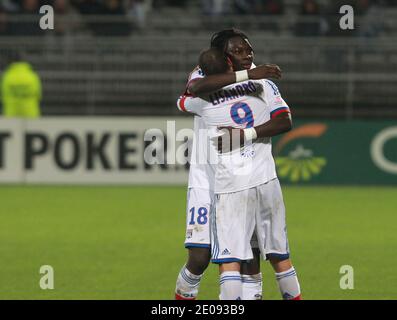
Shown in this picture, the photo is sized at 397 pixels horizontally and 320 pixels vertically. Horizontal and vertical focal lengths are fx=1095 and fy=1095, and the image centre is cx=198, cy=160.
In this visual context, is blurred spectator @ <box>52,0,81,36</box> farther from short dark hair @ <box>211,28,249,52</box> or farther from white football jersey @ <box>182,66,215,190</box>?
short dark hair @ <box>211,28,249,52</box>

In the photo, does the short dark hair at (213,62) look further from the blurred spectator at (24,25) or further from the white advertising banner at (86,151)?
the blurred spectator at (24,25)

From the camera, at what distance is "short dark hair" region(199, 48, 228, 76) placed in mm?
8195

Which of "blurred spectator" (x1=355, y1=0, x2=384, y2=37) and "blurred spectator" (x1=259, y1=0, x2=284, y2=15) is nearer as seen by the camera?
"blurred spectator" (x1=355, y1=0, x2=384, y2=37)

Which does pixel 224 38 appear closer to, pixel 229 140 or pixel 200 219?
pixel 229 140

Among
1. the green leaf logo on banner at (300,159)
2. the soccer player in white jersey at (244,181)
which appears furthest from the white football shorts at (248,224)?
the green leaf logo on banner at (300,159)

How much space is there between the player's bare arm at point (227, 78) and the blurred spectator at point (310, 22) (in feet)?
52.7

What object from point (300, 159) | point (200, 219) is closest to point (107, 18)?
point (300, 159)

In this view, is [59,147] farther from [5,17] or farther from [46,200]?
[5,17]

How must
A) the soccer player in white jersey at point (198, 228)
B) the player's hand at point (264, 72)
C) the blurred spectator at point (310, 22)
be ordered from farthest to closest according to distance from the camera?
1. the blurred spectator at point (310, 22)
2. the soccer player in white jersey at point (198, 228)
3. the player's hand at point (264, 72)

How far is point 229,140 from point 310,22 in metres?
16.4

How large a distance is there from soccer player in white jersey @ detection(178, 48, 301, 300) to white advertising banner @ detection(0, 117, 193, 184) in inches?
515

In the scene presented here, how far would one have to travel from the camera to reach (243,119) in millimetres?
8258

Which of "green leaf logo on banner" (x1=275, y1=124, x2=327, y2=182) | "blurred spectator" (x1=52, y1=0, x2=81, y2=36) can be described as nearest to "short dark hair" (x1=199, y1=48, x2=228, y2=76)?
"green leaf logo on banner" (x1=275, y1=124, x2=327, y2=182)

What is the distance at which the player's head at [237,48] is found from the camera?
8.16m
